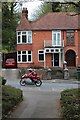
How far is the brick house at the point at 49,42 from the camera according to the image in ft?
102

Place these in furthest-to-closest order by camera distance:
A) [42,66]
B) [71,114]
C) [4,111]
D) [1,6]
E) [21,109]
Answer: [42,66] → [21,109] → [1,6] → [4,111] → [71,114]

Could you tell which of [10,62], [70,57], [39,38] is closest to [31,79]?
[10,62]

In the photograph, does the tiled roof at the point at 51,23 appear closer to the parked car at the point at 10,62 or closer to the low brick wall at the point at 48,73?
the parked car at the point at 10,62

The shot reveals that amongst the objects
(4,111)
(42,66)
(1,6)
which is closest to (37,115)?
(4,111)

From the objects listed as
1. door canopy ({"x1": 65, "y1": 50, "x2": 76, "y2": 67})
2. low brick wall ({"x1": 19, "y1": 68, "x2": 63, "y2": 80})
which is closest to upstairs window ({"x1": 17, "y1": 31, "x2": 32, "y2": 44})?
door canopy ({"x1": 65, "y1": 50, "x2": 76, "y2": 67})

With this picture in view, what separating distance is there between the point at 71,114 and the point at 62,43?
23.1 m

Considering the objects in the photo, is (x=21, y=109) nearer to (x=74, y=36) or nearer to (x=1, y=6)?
(x=1, y=6)

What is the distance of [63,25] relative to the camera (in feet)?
103

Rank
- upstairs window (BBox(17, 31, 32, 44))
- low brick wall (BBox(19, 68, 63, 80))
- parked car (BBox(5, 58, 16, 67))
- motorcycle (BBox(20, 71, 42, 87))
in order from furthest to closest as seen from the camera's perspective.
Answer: upstairs window (BBox(17, 31, 32, 44)) → parked car (BBox(5, 58, 16, 67)) → low brick wall (BBox(19, 68, 63, 80)) → motorcycle (BBox(20, 71, 42, 87))

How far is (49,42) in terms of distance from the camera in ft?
104

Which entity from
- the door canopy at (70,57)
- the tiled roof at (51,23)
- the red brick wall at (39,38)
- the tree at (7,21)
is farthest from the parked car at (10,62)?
the tree at (7,21)

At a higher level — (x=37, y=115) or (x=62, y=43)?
(x=62, y=43)

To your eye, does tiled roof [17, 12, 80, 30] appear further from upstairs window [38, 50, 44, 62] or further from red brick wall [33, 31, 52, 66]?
upstairs window [38, 50, 44, 62]

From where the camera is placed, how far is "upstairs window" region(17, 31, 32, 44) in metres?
32.0
